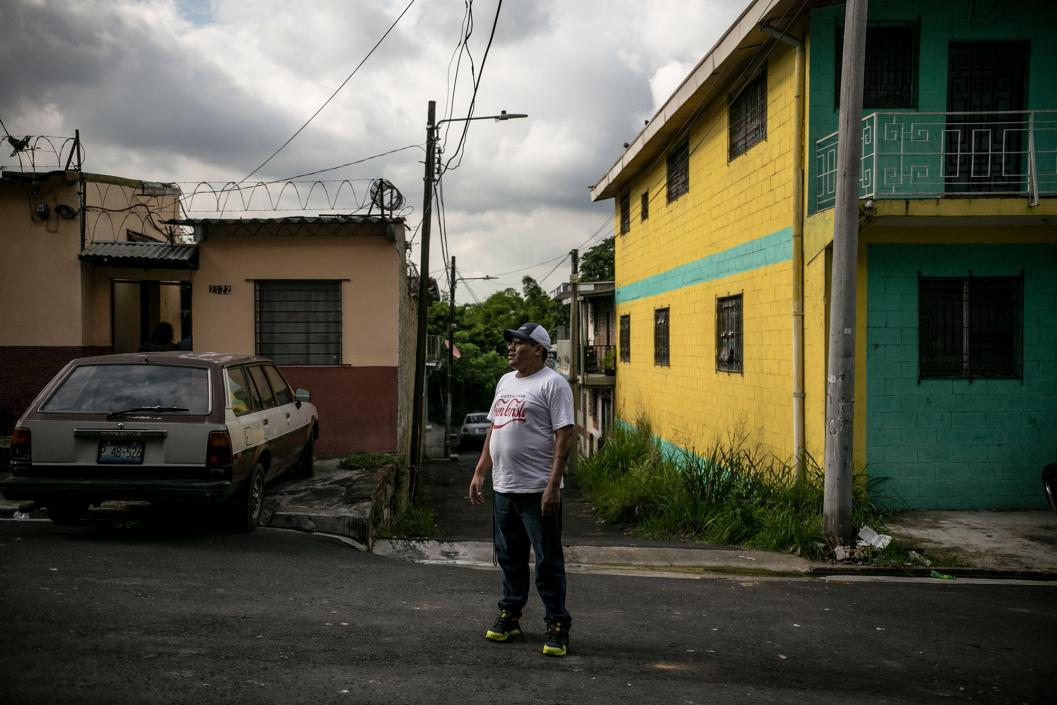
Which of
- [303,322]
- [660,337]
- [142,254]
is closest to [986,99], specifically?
[660,337]

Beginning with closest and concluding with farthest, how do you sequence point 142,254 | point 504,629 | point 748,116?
point 504,629 < point 142,254 < point 748,116

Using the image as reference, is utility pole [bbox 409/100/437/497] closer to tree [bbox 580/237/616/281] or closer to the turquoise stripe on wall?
the turquoise stripe on wall

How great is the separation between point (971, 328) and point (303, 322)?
8649mm

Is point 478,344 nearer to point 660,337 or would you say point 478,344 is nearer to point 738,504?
point 660,337

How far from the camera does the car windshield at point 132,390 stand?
654 centimetres

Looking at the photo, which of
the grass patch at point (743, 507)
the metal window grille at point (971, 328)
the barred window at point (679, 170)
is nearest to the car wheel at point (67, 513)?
the grass patch at point (743, 507)

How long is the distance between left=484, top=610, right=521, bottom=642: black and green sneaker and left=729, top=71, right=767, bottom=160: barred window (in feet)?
26.4

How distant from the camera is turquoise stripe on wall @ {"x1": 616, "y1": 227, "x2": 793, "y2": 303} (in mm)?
9953

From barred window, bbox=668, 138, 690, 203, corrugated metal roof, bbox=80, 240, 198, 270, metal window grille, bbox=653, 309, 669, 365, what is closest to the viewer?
corrugated metal roof, bbox=80, 240, 198, 270

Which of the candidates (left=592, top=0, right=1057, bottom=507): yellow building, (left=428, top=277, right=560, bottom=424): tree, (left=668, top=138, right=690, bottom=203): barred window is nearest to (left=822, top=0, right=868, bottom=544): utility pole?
(left=592, top=0, right=1057, bottom=507): yellow building

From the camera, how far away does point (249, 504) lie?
7.14m

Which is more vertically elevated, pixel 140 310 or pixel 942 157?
pixel 942 157

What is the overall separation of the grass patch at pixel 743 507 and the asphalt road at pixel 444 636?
114 cm

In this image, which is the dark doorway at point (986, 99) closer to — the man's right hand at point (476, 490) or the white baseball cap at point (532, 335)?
the white baseball cap at point (532, 335)
